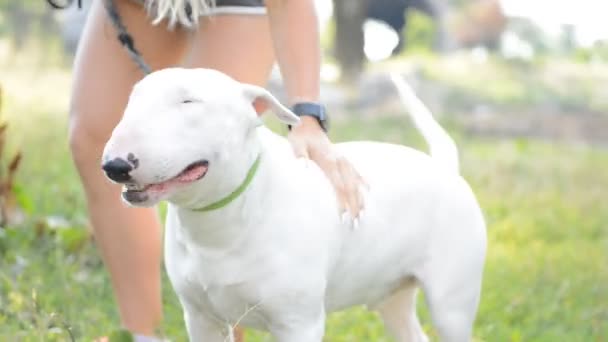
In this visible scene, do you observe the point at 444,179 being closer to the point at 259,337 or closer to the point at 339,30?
the point at 259,337

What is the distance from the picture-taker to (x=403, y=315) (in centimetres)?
404

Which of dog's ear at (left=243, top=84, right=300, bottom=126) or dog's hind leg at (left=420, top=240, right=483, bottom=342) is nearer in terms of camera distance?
dog's ear at (left=243, top=84, right=300, bottom=126)

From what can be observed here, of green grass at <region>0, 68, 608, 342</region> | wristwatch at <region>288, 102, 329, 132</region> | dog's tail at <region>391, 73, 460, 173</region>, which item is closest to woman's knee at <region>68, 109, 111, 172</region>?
green grass at <region>0, 68, 608, 342</region>

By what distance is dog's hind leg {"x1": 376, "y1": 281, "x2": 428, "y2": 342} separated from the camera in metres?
4.04

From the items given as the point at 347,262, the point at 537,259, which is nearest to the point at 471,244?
the point at 347,262

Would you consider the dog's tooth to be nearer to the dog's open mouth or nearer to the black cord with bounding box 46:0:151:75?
the dog's open mouth

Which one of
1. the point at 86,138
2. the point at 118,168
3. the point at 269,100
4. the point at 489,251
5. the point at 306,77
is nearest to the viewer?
the point at 118,168

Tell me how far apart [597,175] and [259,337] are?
4891 mm

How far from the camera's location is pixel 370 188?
342 cm

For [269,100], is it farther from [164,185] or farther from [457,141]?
[457,141]

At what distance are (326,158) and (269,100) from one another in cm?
36

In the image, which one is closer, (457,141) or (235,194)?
(235,194)

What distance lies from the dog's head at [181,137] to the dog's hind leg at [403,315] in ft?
4.03

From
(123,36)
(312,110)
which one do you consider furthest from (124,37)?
(312,110)
